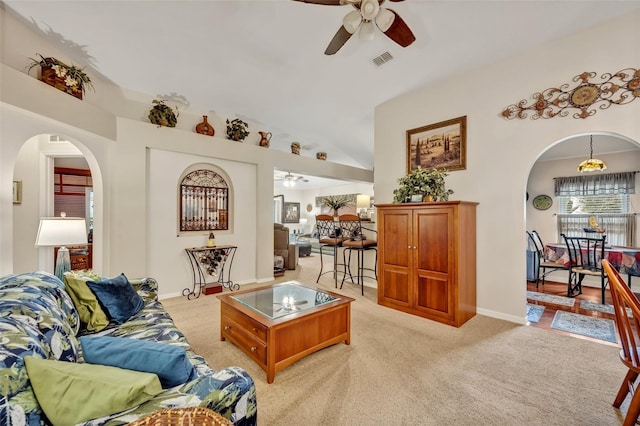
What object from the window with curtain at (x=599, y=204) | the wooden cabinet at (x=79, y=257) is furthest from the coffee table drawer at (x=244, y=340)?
the window with curtain at (x=599, y=204)

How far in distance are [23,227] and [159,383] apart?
3.62 metres

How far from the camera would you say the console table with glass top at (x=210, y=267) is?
433 centimetres

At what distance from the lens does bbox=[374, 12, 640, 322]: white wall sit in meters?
2.73

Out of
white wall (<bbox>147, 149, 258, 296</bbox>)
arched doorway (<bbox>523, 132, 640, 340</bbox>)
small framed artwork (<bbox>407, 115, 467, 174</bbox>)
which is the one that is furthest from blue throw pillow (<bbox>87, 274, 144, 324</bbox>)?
arched doorway (<bbox>523, 132, 640, 340</bbox>)

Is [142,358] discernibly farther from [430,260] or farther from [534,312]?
[534,312]

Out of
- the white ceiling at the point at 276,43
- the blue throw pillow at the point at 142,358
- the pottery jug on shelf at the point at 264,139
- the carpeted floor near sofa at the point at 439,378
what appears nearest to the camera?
the blue throw pillow at the point at 142,358

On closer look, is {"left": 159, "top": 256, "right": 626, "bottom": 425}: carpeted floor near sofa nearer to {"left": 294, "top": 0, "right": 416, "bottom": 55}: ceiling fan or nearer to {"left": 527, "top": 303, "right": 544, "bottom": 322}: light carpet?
{"left": 527, "top": 303, "right": 544, "bottom": 322}: light carpet

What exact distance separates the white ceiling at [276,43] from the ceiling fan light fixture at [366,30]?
0.53 m

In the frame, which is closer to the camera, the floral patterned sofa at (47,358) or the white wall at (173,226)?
the floral patterned sofa at (47,358)

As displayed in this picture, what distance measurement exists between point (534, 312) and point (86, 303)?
16.0ft

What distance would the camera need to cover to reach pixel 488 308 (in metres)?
3.44

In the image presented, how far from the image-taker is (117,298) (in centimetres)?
211

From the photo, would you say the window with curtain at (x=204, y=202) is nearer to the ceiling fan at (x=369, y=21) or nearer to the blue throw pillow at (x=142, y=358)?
the ceiling fan at (x=369, y=21)

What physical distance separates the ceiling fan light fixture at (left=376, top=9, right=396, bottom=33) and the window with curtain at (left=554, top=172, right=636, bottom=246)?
5.55 m
